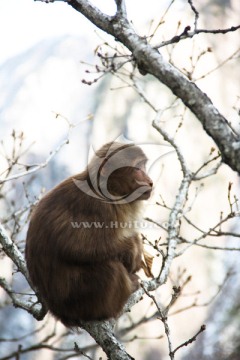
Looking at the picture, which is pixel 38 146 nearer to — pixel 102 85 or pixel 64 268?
pixel 102 85

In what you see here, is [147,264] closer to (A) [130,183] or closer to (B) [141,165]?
(A) [130,183]

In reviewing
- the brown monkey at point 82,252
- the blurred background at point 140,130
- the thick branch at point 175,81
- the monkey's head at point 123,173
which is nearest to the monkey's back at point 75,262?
the brown monkey at point 82,252

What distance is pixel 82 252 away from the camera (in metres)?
4.44

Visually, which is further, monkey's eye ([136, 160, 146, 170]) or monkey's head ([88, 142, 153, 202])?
monkey's eye ([136, 160, 146, 170])

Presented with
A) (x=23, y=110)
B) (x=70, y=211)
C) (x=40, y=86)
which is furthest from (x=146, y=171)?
(x=40, y=86)

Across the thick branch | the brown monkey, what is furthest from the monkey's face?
the thick branch

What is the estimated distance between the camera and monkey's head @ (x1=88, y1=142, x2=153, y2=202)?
494 cm

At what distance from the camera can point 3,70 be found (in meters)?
21.0

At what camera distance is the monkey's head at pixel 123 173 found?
16.2 ft

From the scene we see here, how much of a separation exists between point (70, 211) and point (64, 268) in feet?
1.47

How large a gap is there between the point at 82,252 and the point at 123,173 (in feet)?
2.96

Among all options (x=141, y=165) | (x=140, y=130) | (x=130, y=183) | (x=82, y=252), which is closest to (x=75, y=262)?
(x=82, y=252)

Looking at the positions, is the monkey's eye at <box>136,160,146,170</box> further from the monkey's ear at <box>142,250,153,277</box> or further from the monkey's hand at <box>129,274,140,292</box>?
the monkey's hand at <box>129,274,140,292</box>

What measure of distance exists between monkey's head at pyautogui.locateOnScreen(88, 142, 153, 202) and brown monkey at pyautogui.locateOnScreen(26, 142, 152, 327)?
0.15m
